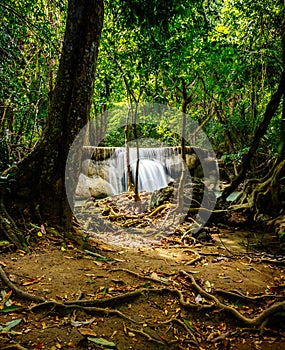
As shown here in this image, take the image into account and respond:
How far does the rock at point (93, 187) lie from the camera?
9.65 meters

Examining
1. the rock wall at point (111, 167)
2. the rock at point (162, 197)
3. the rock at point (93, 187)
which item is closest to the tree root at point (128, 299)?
the rock at point (162, 197)

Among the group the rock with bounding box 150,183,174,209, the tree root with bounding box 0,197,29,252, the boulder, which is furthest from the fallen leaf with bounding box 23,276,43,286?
the boulder

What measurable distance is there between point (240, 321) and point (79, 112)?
115 inches

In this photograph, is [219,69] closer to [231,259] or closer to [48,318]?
[231,259]

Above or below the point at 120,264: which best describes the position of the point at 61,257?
above

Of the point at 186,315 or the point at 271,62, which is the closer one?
the point at 186,315

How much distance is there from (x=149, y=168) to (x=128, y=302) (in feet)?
34.1

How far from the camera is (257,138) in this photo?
461 centimetres

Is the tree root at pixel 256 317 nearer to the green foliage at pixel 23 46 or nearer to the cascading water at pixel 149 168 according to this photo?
the green foliage at pixel 23 46

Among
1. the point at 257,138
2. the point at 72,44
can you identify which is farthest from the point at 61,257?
the point at 257,138

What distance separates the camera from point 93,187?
10203mm

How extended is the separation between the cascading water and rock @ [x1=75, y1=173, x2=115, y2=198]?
25.5 inches

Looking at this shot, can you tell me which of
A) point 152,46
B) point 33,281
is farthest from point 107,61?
point 33,281

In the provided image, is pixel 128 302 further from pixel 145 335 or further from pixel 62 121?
pixel 62 121
